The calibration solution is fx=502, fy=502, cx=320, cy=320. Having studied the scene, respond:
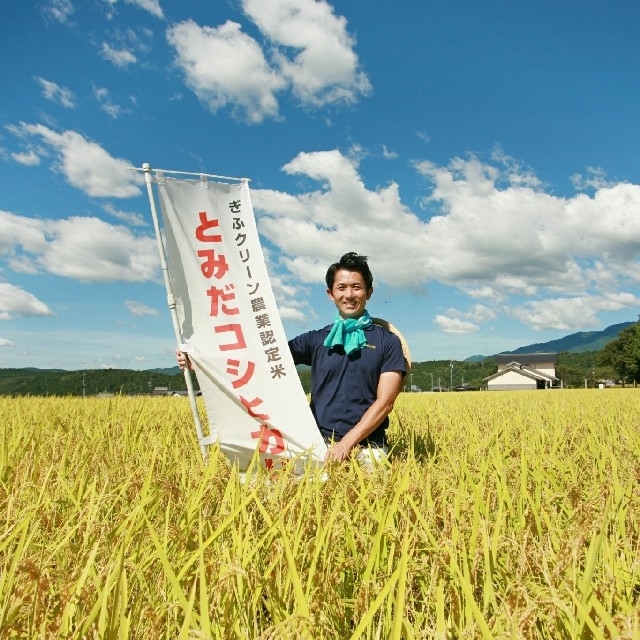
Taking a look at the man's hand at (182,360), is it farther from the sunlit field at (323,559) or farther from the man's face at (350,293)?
the man's face at (350,293)

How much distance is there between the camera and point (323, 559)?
4.96 feet

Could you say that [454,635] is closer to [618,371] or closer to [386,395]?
[386,395]

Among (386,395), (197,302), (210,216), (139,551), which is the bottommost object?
(139,551)

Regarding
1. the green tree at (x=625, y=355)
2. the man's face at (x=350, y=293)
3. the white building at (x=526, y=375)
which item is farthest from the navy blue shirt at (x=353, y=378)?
the white building at (x=526, y=375)

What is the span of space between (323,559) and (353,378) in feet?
6.27

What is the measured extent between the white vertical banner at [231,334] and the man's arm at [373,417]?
0.64 ft

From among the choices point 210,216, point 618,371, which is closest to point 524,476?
point 210,216

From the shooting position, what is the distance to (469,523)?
191cm

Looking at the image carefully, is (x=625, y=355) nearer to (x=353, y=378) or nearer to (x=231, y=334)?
(x=353, y=378)

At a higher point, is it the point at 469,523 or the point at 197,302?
the point at 197,302

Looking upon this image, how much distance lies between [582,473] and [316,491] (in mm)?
1884

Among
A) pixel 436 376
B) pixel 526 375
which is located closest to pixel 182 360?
pixel 526 375

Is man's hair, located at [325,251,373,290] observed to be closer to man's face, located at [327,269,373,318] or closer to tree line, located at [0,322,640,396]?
man's face, located at [327,269,373,318]

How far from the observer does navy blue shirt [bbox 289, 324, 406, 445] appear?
3350mm
